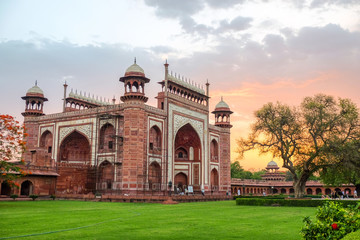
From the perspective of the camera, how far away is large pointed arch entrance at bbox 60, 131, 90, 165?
37.7 meters

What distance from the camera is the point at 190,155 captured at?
42562mm

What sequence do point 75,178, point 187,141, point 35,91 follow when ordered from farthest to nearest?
1. point 187,141
2. point 35,91
3. point 75,178

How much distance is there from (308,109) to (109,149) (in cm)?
1766

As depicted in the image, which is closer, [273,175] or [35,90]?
[35,90]

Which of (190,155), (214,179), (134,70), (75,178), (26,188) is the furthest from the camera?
(214,179)

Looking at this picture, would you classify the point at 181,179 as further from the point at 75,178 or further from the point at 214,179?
the point at 75,178

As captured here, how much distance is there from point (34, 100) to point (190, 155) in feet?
59.5

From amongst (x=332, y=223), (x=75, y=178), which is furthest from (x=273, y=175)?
(x=332, y=223)

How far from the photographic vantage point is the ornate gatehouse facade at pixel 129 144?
105ft

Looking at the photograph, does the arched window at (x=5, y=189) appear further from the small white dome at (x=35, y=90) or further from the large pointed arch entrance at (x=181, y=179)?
the large pointed arch entrance at (x=181, y=179)

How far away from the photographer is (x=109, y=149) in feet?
112

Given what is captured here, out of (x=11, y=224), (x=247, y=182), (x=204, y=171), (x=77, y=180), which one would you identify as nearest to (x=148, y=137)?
(x=77, y=180)

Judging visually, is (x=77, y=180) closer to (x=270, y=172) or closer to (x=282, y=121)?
(x=282, y=121)

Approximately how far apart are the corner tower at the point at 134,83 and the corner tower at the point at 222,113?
50.3 ft
